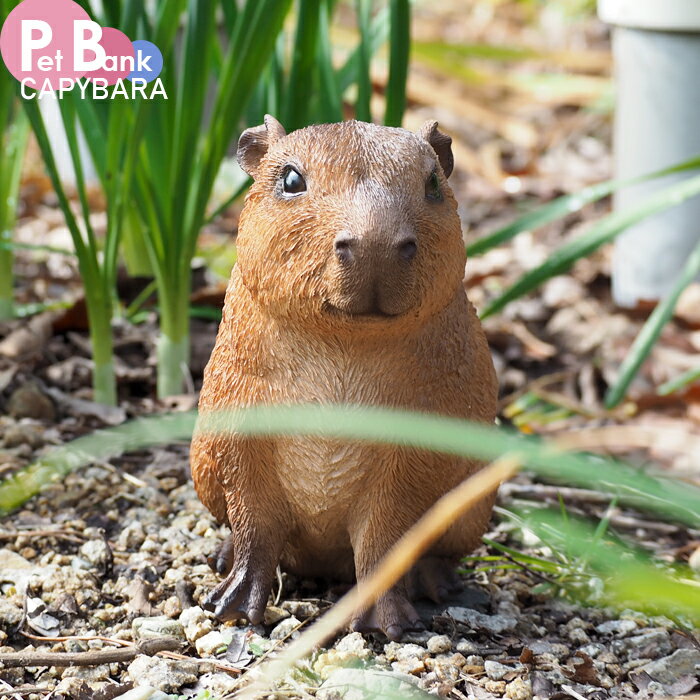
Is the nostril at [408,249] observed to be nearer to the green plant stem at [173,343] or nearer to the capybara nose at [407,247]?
the capybara nose at [407,247]

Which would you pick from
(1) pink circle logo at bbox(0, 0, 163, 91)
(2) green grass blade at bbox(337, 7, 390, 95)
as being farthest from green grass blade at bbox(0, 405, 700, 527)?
(2) green grass blade at bbox(337, 7, 390, 95)

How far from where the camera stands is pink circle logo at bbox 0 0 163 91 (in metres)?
2.83

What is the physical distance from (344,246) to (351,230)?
3 cm

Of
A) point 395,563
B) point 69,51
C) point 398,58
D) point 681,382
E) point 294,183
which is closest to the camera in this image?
point 395,563

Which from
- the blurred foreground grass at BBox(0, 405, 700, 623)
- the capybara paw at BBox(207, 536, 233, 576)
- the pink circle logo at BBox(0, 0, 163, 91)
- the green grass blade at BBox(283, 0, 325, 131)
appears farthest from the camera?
the green grass blade at BBox(283, 0, 325, 131)

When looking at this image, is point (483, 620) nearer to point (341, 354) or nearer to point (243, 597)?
point (243, 597)

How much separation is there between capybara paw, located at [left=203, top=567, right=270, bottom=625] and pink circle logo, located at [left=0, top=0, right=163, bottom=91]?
134cm

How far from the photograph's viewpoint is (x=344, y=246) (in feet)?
6.01

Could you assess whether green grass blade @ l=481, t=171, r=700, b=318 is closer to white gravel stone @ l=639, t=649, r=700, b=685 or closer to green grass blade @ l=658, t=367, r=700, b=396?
green grass blade @ l=658, t=367, r=700, b=396

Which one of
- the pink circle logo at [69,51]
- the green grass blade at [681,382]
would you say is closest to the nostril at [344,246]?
the pink circle logo at [69,51]

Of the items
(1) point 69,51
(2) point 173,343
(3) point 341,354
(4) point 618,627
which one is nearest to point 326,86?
(1) point 69,51

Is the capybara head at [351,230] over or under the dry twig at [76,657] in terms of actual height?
over

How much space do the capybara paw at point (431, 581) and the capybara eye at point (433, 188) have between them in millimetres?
772

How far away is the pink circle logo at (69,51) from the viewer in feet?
9.28
